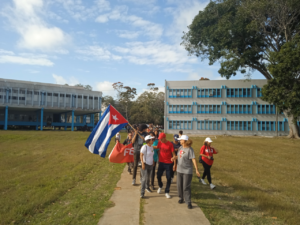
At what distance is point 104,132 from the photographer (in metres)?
9.03

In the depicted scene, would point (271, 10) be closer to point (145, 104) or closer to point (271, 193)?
point (271, 193)

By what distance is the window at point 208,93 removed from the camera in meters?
51.1

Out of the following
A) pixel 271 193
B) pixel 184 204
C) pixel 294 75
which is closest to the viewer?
pixel 184 204

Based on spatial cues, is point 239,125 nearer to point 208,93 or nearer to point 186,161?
point 208,93

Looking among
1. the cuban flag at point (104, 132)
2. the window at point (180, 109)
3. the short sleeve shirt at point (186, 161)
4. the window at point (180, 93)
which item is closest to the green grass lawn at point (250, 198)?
the short sleeve shirt at point (186, 161)

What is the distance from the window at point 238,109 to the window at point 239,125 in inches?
81.9

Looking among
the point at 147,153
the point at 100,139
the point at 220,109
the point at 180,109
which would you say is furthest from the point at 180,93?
the point at 147,153

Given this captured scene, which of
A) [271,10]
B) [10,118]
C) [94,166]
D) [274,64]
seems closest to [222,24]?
[271,10]

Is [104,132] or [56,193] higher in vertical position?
[104,132]

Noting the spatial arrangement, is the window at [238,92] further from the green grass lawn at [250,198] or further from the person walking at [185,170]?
the person walking at [185,170]

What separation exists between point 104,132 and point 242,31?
32944 millimetres

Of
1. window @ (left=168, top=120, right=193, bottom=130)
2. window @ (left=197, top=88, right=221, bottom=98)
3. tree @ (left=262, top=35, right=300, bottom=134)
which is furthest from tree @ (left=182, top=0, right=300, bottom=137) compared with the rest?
window @ (left=168, top=120, right=193, bottom=130)

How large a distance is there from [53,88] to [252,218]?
50240 millimetres

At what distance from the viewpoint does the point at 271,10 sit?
→ 31.4 meters
